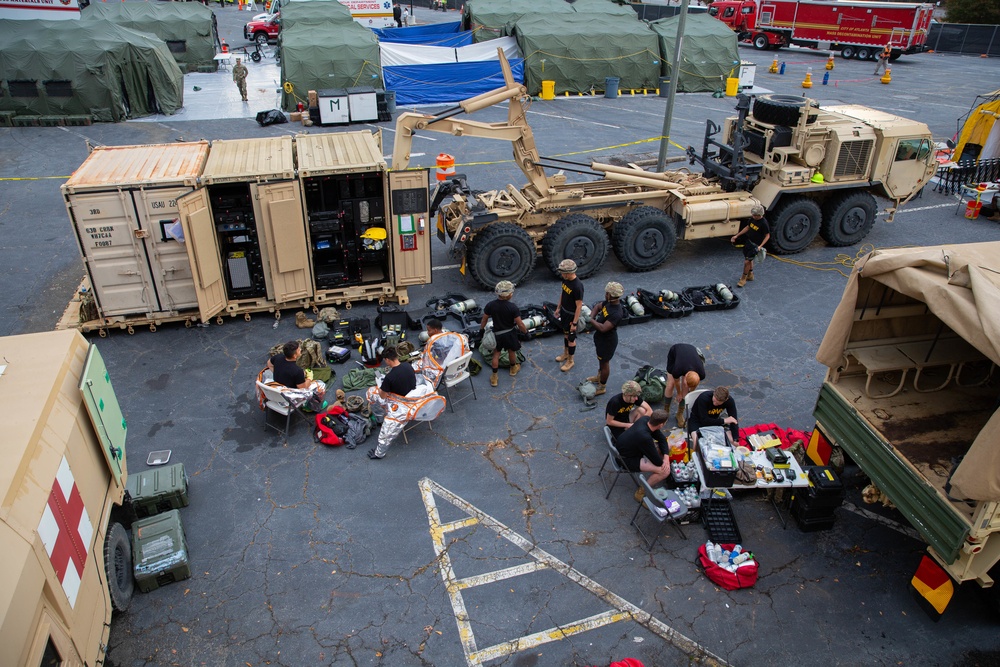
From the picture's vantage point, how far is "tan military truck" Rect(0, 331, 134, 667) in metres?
4.12

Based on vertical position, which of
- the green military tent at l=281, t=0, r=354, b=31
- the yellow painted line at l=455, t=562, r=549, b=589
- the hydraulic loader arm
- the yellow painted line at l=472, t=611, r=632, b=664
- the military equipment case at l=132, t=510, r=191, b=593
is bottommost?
the yellow painted line at l=472, t=611, r=632, b=664

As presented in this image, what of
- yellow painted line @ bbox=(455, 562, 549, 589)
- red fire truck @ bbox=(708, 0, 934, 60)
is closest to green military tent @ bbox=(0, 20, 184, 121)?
yellow painted line @ bbox=(455, 562, 549, 589)

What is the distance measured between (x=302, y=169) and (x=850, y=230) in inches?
411

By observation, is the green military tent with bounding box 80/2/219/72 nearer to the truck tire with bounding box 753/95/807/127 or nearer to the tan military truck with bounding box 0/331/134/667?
the truck tire with bounding box 753/95/807/127

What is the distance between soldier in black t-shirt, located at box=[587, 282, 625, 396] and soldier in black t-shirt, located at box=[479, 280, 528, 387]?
0.98 m

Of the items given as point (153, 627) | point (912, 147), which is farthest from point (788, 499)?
point (912, 147)

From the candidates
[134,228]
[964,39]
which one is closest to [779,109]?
[134,228]

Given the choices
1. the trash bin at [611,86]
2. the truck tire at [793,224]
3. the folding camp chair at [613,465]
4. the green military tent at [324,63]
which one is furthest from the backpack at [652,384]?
the trash bin at [611,86]

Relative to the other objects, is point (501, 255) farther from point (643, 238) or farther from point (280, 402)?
point (280, 402)

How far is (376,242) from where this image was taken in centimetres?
1070

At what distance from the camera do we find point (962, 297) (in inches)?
215

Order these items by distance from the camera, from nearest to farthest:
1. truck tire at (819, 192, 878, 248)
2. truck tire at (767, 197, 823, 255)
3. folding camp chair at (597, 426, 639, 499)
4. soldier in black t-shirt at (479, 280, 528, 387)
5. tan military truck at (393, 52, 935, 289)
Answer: folding camp chair at (597, 426, 639, 499), soldier in black t-shirt at (479, 280, 528, 387), tan military truck at (393, 52, 935, 289), truck tire at (767, 197, 823, 255), truck tire at (819, 192, 878, 248)

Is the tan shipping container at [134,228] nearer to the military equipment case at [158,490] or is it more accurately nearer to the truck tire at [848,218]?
the military equipment case at [158,490]

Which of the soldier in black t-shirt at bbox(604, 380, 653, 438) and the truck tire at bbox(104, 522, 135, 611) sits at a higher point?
the soldier in black t-shirt at bbox(604, 380, 653, 438)
